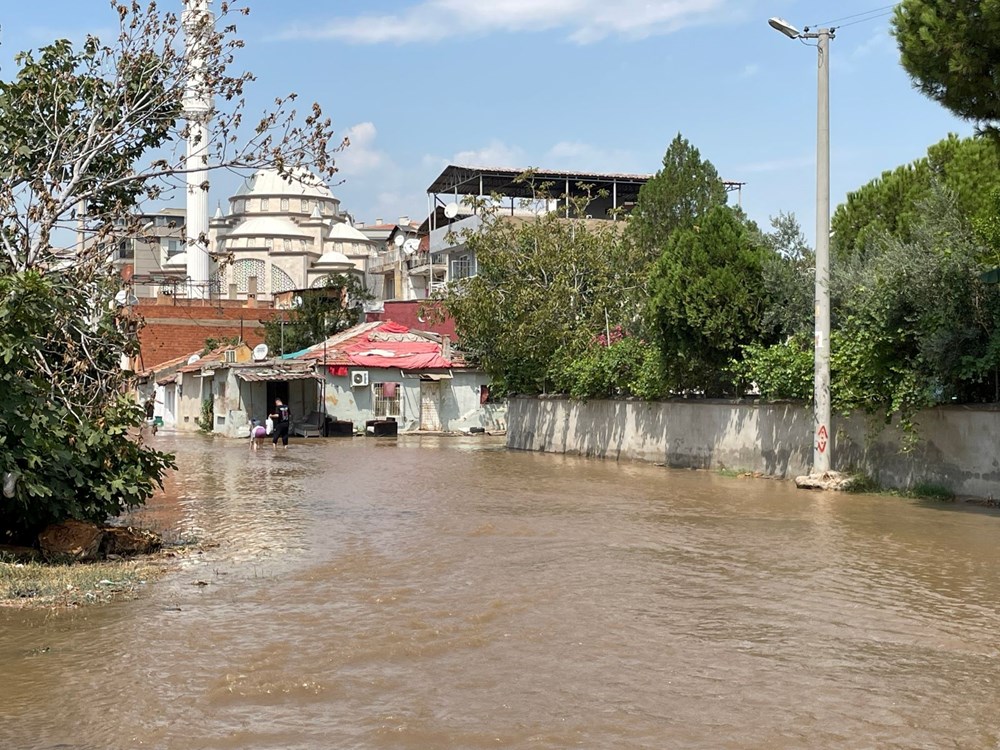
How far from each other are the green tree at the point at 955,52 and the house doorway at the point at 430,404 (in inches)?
1190

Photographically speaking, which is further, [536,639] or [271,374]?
[271,374]

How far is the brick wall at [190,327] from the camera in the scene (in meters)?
64.6

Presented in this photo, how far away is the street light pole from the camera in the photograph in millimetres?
18781

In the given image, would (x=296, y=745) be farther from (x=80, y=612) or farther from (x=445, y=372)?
(x=445, y=372)

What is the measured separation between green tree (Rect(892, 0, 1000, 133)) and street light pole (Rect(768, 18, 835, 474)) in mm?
2870

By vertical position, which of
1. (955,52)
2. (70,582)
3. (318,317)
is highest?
(955,52)

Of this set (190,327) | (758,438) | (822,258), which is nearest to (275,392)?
(190,327)

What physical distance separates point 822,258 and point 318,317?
131 ft

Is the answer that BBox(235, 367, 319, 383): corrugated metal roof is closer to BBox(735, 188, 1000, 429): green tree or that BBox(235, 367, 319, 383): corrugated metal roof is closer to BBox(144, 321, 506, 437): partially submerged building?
BBox(144, 321, 506, 437): partially submerged building

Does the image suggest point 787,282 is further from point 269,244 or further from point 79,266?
point 269,244

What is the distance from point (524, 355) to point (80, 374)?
21766 millimetres

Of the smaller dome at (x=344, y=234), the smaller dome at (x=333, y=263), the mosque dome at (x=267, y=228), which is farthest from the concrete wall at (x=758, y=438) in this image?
the smaller dome at (x=344, y=234)

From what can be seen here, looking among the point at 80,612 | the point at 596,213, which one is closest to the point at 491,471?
the point at 80,612

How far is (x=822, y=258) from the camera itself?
18891mm
